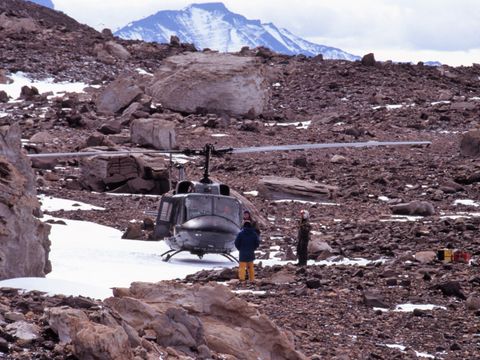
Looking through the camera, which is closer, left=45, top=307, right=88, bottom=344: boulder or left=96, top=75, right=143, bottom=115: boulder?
left=45, top=307, right=88, bottom=344: boulder

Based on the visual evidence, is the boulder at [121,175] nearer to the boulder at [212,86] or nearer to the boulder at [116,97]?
the boulder at [116,97]

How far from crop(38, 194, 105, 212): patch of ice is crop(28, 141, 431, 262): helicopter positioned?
233 inches

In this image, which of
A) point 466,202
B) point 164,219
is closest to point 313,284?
point 164,219

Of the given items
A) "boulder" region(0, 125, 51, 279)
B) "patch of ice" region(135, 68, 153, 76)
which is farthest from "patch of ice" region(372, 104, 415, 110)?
"boulder" region(0, 125, 51, 279)

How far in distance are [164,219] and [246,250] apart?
401 centimetres

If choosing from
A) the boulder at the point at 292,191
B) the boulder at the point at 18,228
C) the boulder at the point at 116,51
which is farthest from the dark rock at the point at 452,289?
the boulder at the point at 116,51

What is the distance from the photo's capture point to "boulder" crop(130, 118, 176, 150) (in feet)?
112

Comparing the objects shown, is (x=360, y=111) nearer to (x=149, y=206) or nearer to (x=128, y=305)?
(x=149, y=206)

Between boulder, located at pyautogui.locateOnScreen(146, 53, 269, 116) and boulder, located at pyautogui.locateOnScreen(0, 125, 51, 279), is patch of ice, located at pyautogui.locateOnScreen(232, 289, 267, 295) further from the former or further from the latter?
boulder, located at pyautogui.locateOnScreen(146, 53, 269, 116)

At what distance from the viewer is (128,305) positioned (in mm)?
8945

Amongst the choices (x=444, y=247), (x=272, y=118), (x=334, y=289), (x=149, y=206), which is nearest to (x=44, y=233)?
(x=334, y=289)

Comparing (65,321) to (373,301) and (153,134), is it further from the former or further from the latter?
(153,134)

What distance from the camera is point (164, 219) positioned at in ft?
66.6

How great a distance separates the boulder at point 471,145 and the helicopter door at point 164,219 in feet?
53.4
